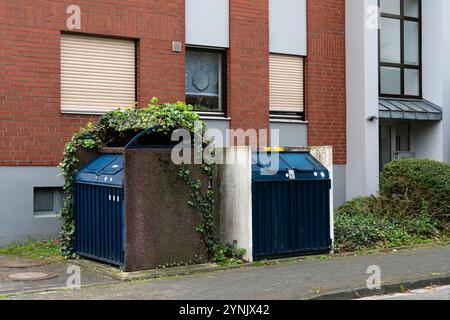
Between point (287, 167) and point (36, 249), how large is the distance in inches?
192

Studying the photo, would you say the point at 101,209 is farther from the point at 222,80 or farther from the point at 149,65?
the point at 222,80

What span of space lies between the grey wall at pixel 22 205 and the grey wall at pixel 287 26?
637 centimetres

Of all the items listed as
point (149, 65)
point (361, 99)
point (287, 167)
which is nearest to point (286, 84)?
point (361, 99)

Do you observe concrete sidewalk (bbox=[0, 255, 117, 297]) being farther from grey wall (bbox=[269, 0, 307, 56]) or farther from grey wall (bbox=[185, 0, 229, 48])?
grey wall (bbox=[269, 0, 307, 56])

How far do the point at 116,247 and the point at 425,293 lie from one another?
4.54 meters

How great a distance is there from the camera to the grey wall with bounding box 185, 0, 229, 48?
14.6 meters

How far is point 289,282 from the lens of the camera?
29.7 feet

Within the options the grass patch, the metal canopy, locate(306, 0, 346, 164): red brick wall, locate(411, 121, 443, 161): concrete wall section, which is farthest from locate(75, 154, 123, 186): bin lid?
locate(411, 121, 443, 161): concrete wall section

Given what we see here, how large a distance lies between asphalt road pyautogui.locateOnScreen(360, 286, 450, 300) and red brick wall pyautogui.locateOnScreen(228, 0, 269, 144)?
23.1 feet

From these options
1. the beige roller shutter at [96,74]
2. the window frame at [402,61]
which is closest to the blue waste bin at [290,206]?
the beige roller shutter at [96,74]

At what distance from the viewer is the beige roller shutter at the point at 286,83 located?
52.1ft

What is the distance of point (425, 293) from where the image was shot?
8797 millimetres

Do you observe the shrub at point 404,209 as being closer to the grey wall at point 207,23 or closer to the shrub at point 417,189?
the shrub at point 417,189
